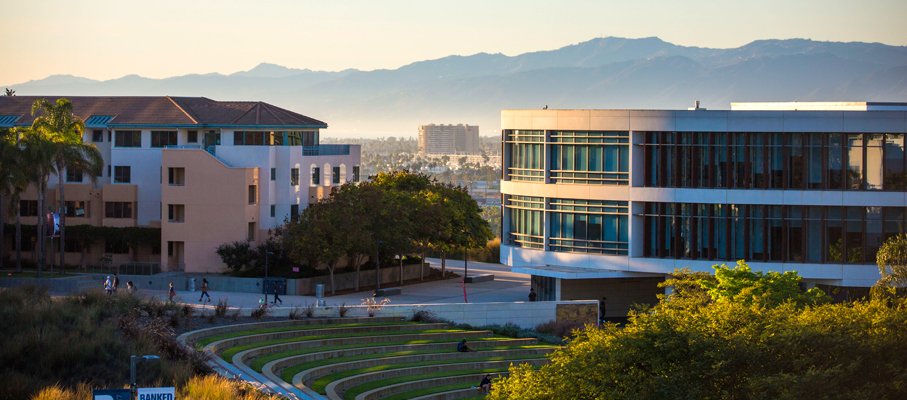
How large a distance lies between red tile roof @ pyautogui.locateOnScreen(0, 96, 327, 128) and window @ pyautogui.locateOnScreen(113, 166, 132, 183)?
318 cm

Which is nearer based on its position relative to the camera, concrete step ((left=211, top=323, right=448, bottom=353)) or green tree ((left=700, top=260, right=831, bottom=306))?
concrete step ((left=211, top=323, right=448, bottom=353))

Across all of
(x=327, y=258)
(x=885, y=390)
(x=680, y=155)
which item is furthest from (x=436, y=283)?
(x=885, y=390)

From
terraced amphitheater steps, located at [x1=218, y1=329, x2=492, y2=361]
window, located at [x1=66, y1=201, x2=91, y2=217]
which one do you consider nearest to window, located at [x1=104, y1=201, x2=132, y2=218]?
window, located at [x1=66, y1=201, x2=91, y2=217]

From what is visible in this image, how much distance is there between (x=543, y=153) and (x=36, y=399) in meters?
30.4

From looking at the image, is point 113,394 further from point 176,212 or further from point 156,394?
point 176,212

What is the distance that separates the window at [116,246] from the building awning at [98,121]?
28.2 ft

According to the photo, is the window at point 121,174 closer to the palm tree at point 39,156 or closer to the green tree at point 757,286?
the palm tree at point 39,156

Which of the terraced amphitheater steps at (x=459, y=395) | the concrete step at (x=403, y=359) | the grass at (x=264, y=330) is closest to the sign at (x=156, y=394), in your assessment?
the concrete step at (x=403, y=359)

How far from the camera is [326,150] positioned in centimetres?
6506

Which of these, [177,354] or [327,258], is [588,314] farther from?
[177,354]

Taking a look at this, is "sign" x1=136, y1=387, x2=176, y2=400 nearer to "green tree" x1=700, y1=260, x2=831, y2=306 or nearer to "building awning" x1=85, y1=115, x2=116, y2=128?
"green tree" x1=700, y1=260, x2=831, y2=306

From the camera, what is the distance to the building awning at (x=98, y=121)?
63.7 m

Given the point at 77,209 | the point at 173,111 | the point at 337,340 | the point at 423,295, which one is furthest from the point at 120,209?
the point at 337,340

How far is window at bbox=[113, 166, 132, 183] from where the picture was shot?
6297 cm
